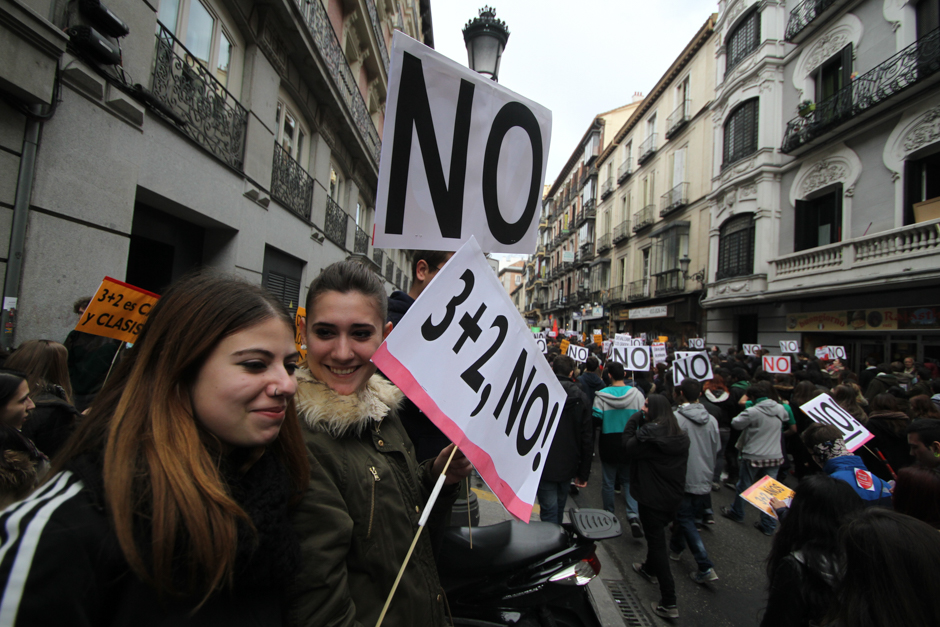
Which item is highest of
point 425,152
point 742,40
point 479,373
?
point 742,40

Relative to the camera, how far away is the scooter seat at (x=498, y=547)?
2.26 meters

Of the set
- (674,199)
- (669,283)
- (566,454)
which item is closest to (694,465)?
(566,454)

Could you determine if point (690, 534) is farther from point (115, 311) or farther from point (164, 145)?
point (164, 145)

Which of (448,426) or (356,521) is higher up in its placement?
(448,426)

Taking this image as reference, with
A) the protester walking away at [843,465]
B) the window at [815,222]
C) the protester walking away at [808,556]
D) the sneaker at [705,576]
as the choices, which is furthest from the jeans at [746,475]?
the window at [815,222]

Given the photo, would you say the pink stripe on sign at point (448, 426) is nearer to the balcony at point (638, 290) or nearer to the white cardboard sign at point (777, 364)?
the white cardboard sign at point (777, 364)

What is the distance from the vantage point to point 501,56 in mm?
4520

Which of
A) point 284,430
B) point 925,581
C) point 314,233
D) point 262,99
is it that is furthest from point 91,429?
point 314,233

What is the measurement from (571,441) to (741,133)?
1740cm

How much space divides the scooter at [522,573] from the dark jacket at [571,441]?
1913 millimetres

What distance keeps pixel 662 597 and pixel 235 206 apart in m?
7.32

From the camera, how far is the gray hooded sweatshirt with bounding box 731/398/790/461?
540 cm

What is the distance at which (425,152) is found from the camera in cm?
205

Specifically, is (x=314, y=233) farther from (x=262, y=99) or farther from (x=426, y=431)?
(x=426, y=431)
